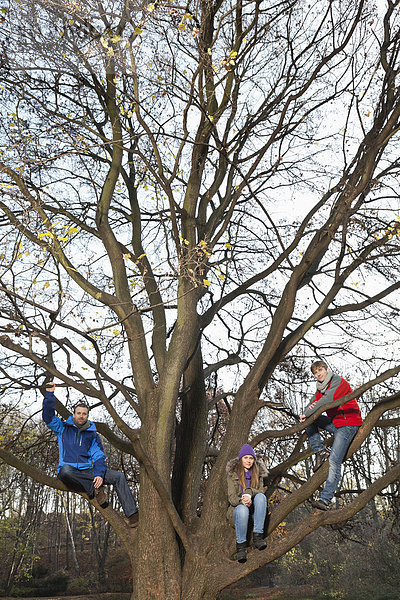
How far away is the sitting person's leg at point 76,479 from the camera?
462cm

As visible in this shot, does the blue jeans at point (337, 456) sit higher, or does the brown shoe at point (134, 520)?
the blue jeans at point (337, 456)

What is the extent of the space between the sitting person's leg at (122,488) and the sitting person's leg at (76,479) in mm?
243

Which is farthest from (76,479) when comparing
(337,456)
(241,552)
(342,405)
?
(342,405)

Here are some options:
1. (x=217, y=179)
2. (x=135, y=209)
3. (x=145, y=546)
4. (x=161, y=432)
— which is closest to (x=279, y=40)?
(x=217, y=179)

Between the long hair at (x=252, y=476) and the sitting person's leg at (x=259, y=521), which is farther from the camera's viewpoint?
the long hair at (x=252, y=476)

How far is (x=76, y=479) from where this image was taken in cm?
462

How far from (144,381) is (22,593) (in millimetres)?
13600

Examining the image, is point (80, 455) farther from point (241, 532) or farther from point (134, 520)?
point (241, 532)

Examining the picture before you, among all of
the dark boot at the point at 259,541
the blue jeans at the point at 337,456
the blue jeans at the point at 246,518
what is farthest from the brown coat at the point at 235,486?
the blue jeans at the point at 337,456

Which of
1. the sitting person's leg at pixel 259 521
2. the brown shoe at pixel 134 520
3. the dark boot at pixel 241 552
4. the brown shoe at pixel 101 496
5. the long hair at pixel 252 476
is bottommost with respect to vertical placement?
the dark boot at pixel 241 552

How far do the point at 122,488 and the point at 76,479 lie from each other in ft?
2.01

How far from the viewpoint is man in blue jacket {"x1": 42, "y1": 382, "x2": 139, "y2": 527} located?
468 centimetres

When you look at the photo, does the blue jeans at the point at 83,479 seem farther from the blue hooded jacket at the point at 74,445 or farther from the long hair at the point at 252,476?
the long hair at the point at 252,476

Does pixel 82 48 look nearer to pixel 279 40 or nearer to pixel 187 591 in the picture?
pixel 279 40
